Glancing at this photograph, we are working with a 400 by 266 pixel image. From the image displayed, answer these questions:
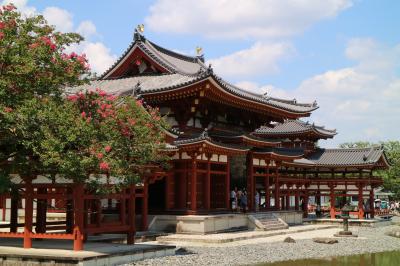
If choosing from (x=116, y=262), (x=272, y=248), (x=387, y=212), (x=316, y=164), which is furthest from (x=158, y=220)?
(x=387, y=212)

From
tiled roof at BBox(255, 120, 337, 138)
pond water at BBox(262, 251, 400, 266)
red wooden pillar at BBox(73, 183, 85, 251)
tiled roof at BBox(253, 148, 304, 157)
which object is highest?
tiled roof at BBox(255, 120, 337, 138)

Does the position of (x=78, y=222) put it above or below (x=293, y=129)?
below

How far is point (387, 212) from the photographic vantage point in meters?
54.4

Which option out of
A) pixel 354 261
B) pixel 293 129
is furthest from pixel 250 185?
pixel 293 129

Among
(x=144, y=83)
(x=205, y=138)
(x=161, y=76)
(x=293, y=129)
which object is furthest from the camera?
(x=293, y=129)

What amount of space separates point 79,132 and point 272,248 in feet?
40.3

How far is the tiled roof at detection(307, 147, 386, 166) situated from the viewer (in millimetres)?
46312

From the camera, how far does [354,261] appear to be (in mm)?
23578

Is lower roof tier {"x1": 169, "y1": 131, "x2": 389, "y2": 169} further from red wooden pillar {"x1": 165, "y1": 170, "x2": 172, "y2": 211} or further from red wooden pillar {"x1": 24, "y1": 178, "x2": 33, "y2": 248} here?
red wooden pillar {"x1": 24, "y1": 178, "x2": 33, "y2": 248}

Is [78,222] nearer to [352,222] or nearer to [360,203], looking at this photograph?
[352,222]

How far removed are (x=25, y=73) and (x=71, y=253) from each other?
6.35 m

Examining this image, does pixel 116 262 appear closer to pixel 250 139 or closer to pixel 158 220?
pixel 158 220

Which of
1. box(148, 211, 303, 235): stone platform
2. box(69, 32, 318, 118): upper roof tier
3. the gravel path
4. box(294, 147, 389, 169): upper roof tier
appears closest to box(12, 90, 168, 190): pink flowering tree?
the gravel path

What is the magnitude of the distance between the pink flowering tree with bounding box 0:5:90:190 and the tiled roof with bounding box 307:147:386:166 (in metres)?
31.8
